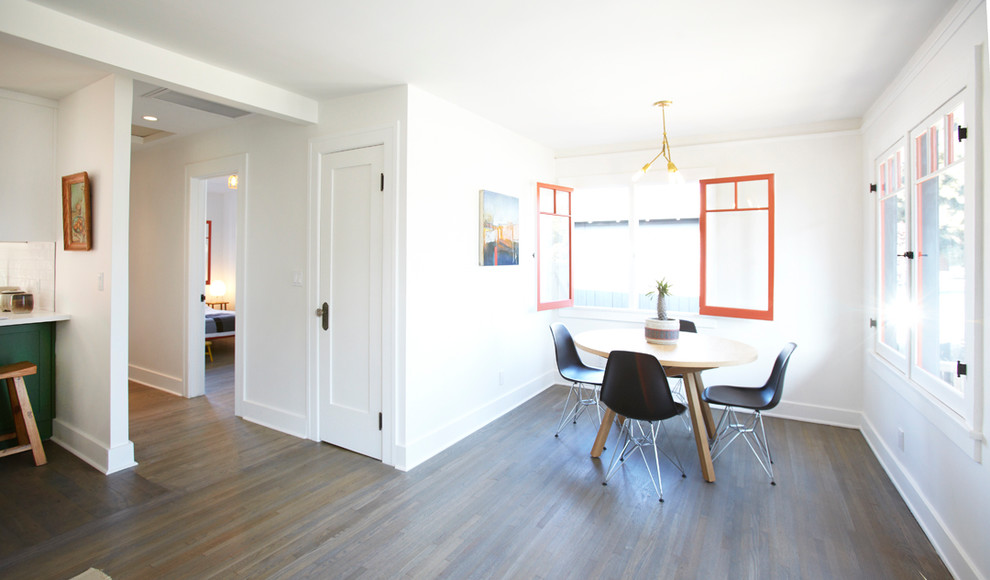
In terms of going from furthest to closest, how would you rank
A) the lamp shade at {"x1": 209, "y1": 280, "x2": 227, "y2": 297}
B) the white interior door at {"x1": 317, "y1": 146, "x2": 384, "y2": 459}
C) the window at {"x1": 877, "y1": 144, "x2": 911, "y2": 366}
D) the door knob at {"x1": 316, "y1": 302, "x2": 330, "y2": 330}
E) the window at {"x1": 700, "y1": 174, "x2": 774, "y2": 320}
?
the lamp shade at {"x1": 209, "y1": 280, "x2": 227, "y2": 297} < the window at {"x1": 700, "y1": 174, "x2": 774, "y2": 320} < the door knob at {"x1": 316, "y1": 302, "x2": 330, "y2": 330} < the white interior door at {"x1": 317, "y1": 146, "x2": 384, "y2": 459} < the window at {"x1": 877, "y1": 144, "x2": 911, "y2": 366}

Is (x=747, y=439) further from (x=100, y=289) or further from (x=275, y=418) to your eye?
(x=100, y=289)

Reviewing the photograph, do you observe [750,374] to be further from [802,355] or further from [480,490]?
[480,490]

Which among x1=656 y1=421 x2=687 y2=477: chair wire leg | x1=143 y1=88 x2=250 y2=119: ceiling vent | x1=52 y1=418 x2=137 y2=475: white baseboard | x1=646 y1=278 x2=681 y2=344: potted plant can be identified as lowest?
x1=656 y1=421 x2=687 y2=477: chair wire leg

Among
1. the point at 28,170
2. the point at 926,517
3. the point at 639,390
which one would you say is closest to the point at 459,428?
the point at 639,390

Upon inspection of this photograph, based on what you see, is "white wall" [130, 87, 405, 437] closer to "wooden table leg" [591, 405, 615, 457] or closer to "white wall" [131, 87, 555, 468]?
"white wall" [131, 87, 555, 468]

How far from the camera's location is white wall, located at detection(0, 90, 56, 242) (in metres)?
3.39

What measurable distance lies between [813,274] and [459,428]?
3271 millimetres

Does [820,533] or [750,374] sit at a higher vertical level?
[750,374]

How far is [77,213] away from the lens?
10.9 ft

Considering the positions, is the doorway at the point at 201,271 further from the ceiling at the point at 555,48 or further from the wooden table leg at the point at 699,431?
the wooden table leg at the point at 699,431

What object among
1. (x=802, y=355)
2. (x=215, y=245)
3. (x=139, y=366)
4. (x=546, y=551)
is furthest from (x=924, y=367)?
(x=215, y=245)

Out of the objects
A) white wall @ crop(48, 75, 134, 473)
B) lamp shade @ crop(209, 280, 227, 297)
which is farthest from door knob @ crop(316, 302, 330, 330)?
lamp shade @ crop(209, 280, 227, 297)

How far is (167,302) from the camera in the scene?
191 inches

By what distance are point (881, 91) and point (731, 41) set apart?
1610mm
